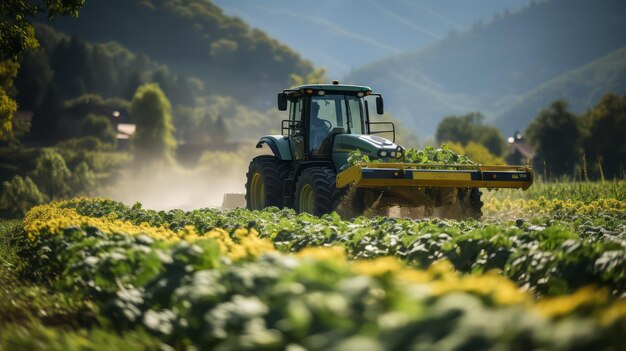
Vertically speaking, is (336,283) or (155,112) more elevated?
(155,112)

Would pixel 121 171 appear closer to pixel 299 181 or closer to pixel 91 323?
pixel 299 181

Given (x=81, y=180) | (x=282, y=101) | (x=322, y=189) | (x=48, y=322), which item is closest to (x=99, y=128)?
(x=81, y=180)

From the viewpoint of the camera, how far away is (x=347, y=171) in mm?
14023

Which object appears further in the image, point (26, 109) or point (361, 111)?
point (26, 109)

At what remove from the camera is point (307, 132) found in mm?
16500

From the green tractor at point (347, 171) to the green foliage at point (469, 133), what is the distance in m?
107

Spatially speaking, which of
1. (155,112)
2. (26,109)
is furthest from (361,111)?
(26,109)

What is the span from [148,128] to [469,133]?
5084 centimetres

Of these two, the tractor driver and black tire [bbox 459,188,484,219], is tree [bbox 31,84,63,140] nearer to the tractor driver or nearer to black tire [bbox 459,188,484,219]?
the tractor driver

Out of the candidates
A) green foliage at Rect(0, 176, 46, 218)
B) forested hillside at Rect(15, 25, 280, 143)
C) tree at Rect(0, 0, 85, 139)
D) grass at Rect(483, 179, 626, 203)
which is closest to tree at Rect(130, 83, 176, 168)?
forested hillside at Rect(15, 25, 280, 143)

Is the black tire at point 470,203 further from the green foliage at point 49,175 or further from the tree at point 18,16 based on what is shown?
the green foliage at point 49,175

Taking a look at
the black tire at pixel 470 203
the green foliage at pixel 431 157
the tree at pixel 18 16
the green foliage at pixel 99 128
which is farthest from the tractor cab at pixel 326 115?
the green foliage at pixel 99 128

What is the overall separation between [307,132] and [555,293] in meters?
10.5

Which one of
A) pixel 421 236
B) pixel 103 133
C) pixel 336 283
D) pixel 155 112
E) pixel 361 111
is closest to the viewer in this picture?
pixel 336 283
